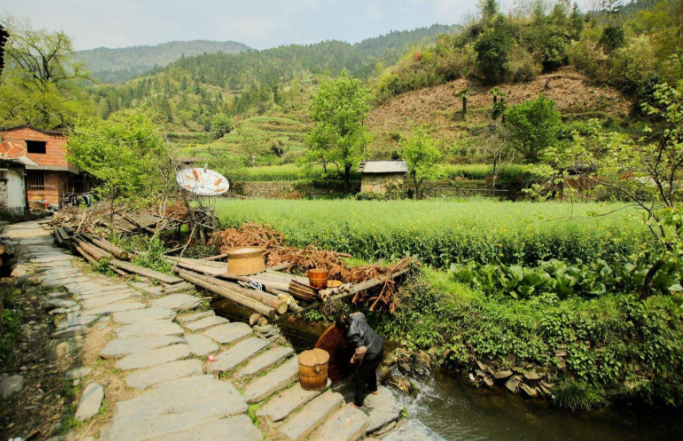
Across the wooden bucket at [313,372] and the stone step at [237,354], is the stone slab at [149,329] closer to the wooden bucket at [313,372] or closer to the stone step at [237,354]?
the stone step at [237,354]

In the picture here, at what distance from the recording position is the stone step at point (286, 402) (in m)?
3.15

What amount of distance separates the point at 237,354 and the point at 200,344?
0.62m

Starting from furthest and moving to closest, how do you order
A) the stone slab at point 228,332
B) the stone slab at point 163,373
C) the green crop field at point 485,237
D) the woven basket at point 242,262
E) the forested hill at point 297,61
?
1. the forested hill at point 297,61
2. the woven basket at point 242,262
3. the green crop field at point 485,237
4. the stone slab at point 228,332
5. the stone slab at point 163,373

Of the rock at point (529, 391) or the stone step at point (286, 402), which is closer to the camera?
the stone step at point (286, 402)

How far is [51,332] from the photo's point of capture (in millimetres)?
4211

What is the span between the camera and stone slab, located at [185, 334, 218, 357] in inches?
158

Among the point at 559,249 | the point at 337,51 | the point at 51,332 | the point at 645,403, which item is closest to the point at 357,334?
the point at 51,332

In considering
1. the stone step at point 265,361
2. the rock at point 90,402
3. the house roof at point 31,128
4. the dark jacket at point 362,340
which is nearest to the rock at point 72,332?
the rock at point 90,402

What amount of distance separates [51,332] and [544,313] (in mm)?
7447

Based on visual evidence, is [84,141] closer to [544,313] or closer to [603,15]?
[544,313]

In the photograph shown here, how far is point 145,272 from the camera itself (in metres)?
6.99

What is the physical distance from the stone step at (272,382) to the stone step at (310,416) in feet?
1.22

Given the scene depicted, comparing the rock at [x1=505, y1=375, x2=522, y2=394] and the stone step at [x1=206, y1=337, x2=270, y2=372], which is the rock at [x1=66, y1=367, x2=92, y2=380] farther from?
the rock at [x1=505, y1=375, x2=522, y2=394]

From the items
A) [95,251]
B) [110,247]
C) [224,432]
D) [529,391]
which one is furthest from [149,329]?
[529,391]
